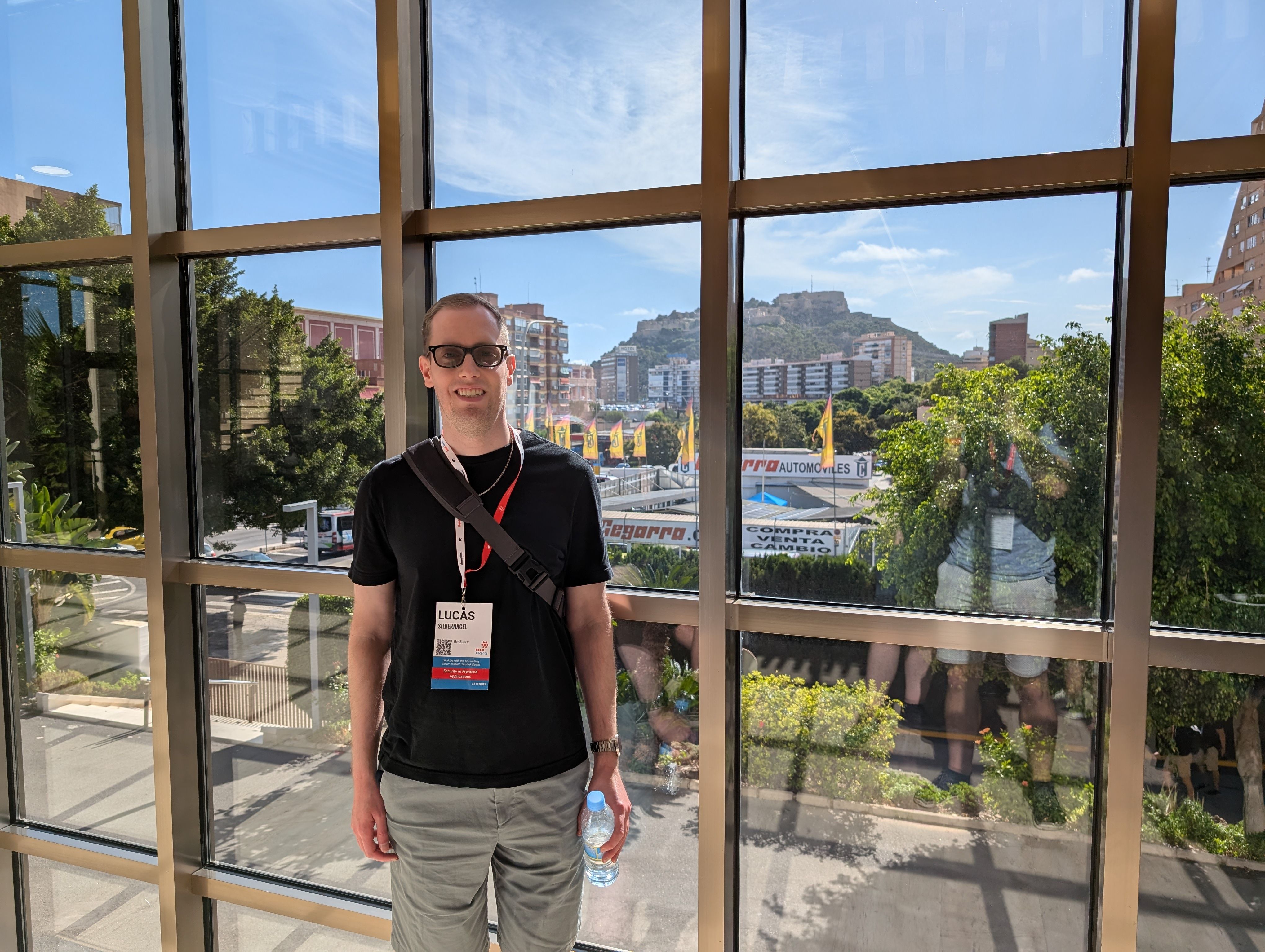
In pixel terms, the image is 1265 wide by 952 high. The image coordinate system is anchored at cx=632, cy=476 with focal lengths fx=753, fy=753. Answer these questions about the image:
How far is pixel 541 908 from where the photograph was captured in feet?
5.72

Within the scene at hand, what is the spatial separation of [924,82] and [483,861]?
86.2 inches

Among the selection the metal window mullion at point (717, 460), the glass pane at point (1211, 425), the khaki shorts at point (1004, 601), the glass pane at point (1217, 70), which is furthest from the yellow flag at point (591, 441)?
the glass pane at point (1217, 70)

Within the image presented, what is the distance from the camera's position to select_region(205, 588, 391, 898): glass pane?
252 cm

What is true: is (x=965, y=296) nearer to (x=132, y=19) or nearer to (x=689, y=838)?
(x=689, y=838)

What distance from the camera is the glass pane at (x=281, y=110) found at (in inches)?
94.7

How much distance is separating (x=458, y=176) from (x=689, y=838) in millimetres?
2080

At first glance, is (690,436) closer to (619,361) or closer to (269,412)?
(619,361)

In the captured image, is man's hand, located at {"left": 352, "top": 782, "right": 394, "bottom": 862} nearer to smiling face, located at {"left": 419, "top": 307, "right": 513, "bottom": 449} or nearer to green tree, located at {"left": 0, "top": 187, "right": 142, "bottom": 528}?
smiling face, located at {"left": 419, "top": 307, "right": 513, "bottom": 449}

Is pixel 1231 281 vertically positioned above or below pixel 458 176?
below

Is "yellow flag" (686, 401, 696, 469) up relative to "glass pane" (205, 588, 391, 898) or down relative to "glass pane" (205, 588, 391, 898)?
A: up

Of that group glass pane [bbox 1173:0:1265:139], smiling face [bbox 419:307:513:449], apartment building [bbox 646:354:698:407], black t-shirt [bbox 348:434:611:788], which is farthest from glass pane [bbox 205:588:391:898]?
glass pane [bbox 1173:0:1265:139]

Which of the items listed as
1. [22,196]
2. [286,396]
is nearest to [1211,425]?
[286,396]

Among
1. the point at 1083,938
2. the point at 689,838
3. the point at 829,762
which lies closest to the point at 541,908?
the point at 689,838

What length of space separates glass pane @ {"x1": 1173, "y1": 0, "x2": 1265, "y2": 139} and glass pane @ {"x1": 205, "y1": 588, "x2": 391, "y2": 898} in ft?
8.65
